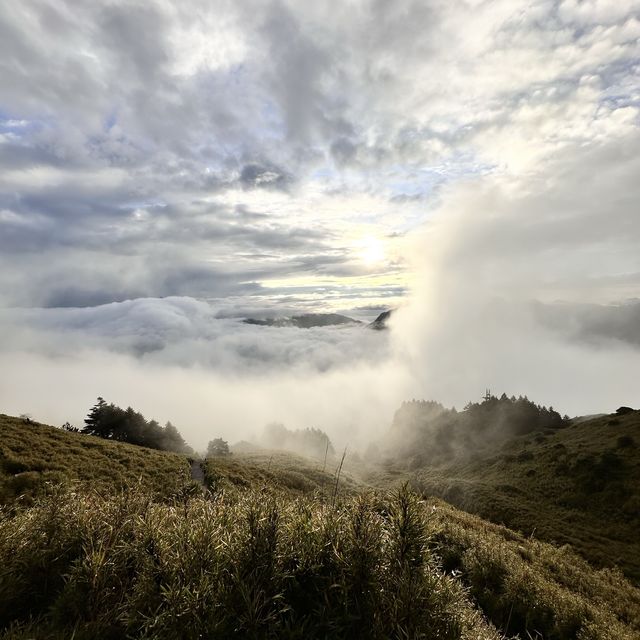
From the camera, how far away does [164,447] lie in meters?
79.6

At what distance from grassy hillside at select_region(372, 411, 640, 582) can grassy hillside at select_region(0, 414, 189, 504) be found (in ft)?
146

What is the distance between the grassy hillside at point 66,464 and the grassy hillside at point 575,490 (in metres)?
44.4

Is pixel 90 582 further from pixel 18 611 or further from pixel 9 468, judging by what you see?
pixel 9 468

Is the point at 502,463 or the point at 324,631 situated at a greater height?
the point at 324,631

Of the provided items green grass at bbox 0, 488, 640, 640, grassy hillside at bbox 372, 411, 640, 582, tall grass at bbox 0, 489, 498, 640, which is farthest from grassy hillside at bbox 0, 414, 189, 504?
grassy hillside at bbox 372, 411, 640, 582

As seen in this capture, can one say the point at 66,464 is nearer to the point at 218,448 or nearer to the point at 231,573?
the point at 231,573

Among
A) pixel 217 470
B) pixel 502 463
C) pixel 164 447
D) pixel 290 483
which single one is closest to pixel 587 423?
pixel 502 463

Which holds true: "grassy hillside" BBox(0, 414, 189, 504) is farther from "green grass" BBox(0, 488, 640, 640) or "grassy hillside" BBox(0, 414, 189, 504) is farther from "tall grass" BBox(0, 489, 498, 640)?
"tall grass" BBox(0, 489, 498, 640)

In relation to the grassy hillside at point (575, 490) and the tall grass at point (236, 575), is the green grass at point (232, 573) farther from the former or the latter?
the grassy hillside at point (575, 490)

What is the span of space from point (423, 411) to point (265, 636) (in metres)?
195

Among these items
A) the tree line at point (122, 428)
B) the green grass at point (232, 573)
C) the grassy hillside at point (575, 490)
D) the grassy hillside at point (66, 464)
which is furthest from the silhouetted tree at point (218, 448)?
the green grass at point (232, 573)

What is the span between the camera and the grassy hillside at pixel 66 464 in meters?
24.0

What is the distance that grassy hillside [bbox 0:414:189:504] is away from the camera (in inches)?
947

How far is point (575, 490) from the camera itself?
60.7m
